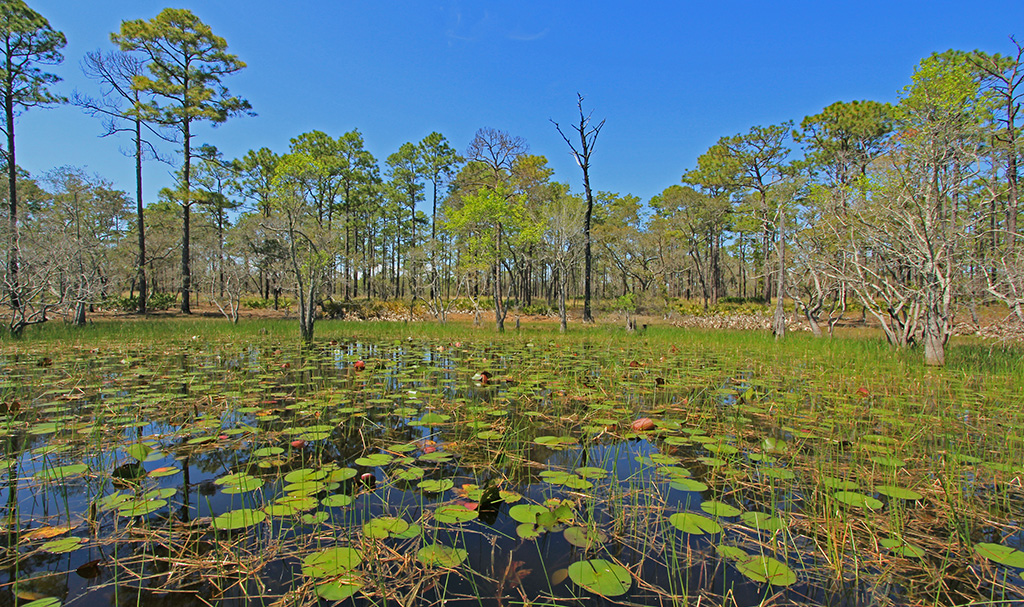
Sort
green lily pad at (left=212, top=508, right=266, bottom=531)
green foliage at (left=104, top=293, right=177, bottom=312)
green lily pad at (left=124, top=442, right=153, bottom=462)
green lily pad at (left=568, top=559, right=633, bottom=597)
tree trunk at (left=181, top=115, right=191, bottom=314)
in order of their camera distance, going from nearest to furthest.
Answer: green lily pad at (left=568, top=559, right=633, bottom=597) → green lily pad at (left=212, top=508, right=266, bottom=531) → green lily pad at (left=124, top=442, right=153, bottom=462) → tree trunk at (left=181, top=115, right=191, bottom=314) → green foliage at (left=104, top=293, right=177, bottom=312)

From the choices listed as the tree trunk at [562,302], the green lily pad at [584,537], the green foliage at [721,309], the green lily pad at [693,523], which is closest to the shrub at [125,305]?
the tree trunk at [562,302]

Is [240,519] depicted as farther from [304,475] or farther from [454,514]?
[454,514]

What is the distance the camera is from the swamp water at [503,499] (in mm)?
1354

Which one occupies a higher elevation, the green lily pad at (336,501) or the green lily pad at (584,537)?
the green lily pad at (336,501)

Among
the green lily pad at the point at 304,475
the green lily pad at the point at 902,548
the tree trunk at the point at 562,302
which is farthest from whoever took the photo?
the tree trunk at the point at 562,302

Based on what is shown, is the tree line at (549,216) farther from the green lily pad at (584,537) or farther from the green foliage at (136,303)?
the green lily pad at (584,537)

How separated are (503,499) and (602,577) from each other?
710 millimetres

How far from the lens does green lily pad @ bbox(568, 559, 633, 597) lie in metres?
1.26

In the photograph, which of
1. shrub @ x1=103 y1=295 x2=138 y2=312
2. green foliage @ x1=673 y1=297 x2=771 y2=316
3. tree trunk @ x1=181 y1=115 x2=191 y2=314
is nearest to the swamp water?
tree trunk @ x1=181 y1=115 x2=191 y2=314

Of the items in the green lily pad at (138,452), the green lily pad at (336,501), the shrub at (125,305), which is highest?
the shrub at (125,305)

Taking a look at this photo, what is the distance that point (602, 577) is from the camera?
4.38 ft

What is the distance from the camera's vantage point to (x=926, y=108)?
23.8 ft

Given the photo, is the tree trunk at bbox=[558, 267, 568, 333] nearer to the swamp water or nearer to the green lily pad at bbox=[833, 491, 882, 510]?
the swamp water

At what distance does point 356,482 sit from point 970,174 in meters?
9.64
